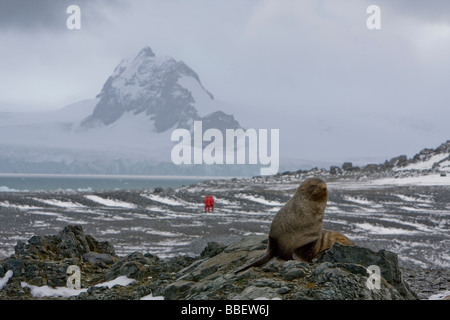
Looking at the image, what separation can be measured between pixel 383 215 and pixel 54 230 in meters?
19.9

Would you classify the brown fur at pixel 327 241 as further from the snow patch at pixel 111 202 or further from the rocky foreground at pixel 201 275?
the snow patch at pixel 111 202

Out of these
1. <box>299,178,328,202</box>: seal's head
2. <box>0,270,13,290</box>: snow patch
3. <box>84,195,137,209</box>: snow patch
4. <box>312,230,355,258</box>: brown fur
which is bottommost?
<box>84,195,137,209</box>: snow patch

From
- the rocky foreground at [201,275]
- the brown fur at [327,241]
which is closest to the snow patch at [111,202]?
the rocky foreground at [201,275]

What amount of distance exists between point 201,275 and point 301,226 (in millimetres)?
1926

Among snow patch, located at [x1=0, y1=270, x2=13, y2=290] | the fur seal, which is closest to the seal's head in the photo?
the fur seal

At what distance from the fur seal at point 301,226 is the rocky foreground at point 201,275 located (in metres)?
0.24

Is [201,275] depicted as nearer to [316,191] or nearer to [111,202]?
[316,191]

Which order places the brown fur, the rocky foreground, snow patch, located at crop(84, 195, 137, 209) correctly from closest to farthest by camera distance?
the rocky foreground, the brown fur, snow patch, located at crop(84, 195, 137, 209)

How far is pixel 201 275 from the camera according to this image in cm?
859

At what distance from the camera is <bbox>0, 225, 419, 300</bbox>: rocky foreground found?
21.9ft

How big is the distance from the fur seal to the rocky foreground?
24cm

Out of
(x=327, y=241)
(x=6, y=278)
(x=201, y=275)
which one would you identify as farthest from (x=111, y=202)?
(x=327, y=241)

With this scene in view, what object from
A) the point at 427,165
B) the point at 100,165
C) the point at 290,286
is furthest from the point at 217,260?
the point at 100,165

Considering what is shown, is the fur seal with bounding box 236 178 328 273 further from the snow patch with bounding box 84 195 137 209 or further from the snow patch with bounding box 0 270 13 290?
the snow patch with bounding box 84 195 137 209
